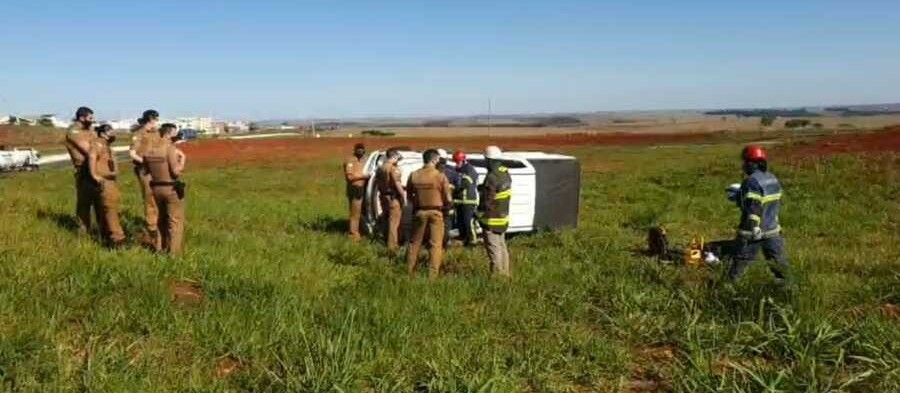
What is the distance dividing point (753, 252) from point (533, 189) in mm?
5303

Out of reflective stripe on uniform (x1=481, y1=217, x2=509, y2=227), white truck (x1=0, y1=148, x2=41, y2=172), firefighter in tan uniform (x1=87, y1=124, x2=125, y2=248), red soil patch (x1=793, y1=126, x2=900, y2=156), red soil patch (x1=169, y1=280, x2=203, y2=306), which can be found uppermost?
firefighter in tan uniform (x1=87, y1=124, x2=125, y2=248)

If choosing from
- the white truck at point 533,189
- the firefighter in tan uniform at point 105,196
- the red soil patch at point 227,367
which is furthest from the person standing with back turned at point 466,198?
the red soil patch at point 227,367

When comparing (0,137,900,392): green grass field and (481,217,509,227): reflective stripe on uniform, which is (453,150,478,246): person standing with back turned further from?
(481,217,509,227): reflective stripe on uniform

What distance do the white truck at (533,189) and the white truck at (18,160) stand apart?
3020cm

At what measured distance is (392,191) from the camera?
11.2 meters

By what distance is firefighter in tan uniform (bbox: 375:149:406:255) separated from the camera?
36.3 feet

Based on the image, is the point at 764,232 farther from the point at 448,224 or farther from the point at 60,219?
the point at 60,219

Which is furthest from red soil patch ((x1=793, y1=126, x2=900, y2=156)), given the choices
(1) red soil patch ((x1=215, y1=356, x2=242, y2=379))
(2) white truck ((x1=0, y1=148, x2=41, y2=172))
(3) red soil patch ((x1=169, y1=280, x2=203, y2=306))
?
(2) white truck ((x1=0, y1=148, x2=41, y2=172))

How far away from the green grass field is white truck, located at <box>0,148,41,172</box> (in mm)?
30619

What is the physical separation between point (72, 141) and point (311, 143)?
48.2m

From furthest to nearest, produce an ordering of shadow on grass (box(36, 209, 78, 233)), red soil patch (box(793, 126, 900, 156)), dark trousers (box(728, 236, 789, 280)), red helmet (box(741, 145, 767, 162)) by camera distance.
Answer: red soil patch (box(793, 126, 900, 156)) < shadow on grass (box(36, 209, 78, 233)) < red helmet (box(741, 145, 767, 162)) < dark trousers (box(728, 236, 789, 280))

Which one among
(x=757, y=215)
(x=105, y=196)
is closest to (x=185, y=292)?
(x=105, y=196)

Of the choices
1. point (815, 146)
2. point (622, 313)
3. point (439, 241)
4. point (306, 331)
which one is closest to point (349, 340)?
point (306, 331)

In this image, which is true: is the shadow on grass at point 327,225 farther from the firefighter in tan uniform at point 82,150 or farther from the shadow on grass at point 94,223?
the firefighter in tan uniform at point 82,150
